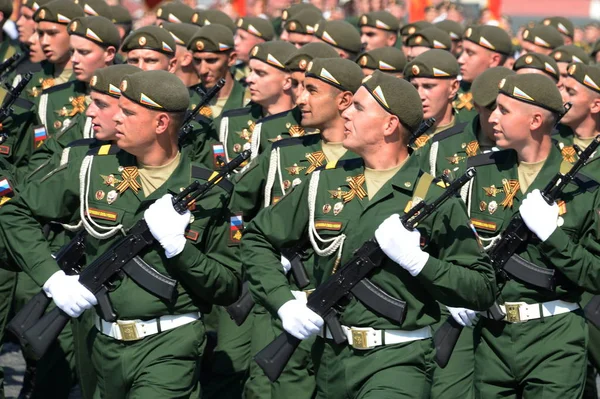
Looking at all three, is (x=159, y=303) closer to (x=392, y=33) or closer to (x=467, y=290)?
(x=467, y=290)

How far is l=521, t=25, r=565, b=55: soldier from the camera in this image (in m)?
13.9

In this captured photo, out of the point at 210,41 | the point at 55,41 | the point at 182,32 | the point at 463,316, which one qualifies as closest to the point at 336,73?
the point at 463,316

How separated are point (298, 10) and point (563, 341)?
8.18m

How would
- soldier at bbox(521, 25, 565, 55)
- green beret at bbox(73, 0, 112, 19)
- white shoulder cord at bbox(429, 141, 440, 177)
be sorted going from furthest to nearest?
soldier at bbox(521, 25, 565, 55), green beret at bbox(73, 0, 112, 19), white shoulder cord at bbox(429, 141, 440, 177)

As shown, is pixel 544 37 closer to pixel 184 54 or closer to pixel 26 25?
pixel 184 54

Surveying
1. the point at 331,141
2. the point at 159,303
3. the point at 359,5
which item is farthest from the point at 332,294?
the point at 359,5

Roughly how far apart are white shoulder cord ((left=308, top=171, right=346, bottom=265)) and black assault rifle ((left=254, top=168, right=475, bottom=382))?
15 centimetres

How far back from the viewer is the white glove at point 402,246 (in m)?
6.19

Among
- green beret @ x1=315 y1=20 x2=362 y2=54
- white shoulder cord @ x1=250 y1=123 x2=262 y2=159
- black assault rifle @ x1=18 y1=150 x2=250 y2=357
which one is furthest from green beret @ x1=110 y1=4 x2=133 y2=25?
black assault rifle @ x1=18 y1=150 x2=250 y2=357

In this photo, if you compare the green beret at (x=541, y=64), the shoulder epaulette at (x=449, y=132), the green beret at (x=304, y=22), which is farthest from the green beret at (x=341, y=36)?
the shoulder epaulette at (x=449, y=132)

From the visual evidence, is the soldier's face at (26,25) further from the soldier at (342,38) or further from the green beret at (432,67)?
the green beret at (432,67)

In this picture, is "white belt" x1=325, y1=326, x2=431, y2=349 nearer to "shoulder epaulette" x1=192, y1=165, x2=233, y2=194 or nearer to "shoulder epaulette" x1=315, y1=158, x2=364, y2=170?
"shoulder epaulette" x1=315, y1=158, x2=364, y2=170

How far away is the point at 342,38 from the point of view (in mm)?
12273

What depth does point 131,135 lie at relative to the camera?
276 inches
